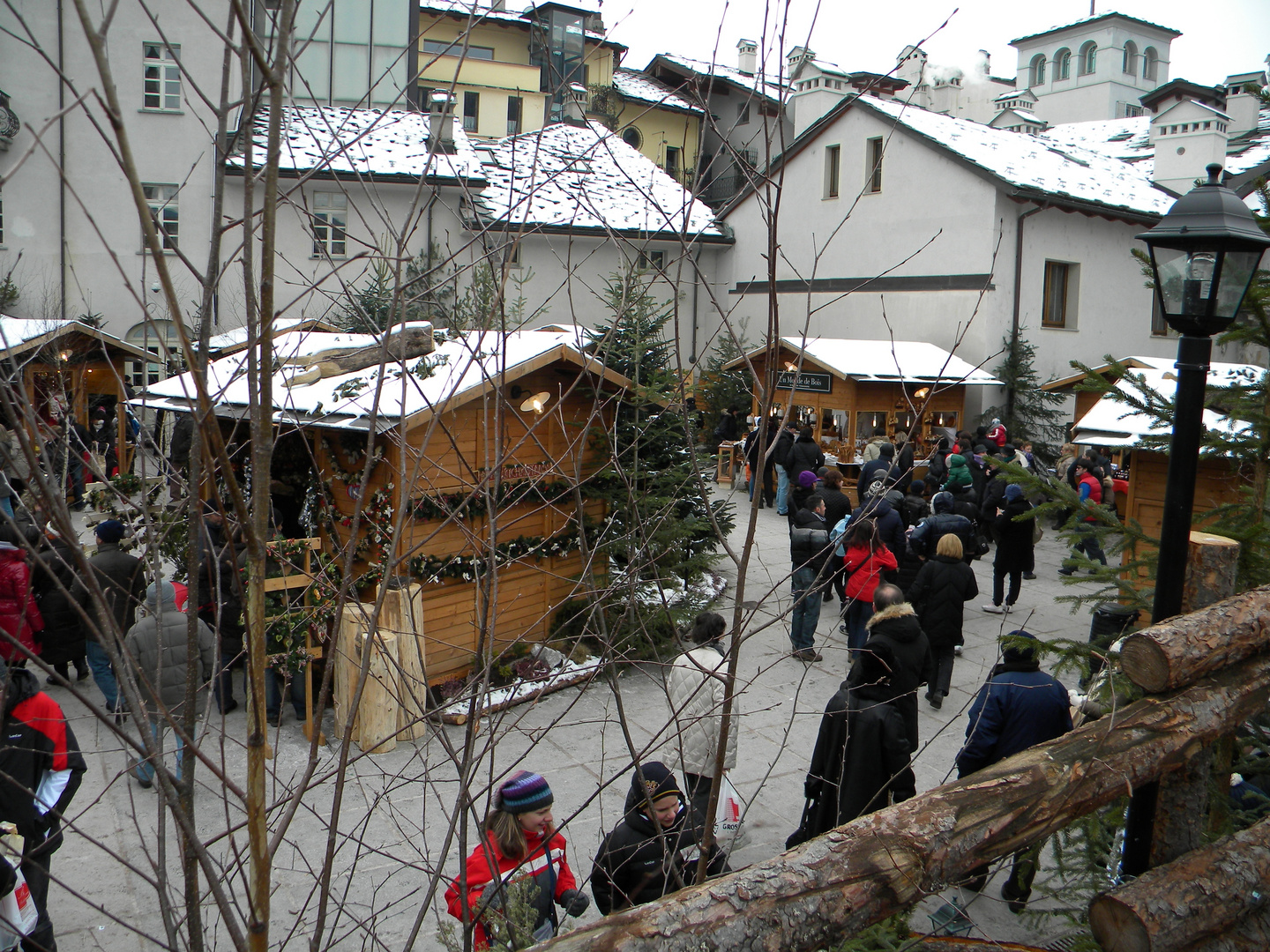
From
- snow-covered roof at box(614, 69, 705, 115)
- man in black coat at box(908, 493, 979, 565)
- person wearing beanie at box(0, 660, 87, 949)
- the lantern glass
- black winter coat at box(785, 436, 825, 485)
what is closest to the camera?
the lantern glass

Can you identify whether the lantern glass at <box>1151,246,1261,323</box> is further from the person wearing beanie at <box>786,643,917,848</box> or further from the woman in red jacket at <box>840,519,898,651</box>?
the woman in red jacket at <box>840,519,898,651</box>

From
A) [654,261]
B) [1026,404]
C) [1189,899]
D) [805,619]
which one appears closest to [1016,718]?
[1189,899]

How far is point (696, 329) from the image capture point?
27953mm

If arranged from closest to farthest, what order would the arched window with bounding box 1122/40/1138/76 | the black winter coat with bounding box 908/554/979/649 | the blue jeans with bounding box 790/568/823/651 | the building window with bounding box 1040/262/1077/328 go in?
the black winter coat with bounding box 908/554/979/649 → the blue jeans with bounding box 790/568/823/651 → the building window with bounding box 1040/262/1077/328 → the arched window with bounding box 1122/40/1138/76

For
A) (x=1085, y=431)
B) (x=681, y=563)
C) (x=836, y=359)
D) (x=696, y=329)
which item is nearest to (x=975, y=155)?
(x=836, y=359)

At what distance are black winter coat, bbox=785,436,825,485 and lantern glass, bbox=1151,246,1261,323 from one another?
1133 centimetres

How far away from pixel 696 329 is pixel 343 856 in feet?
75.7

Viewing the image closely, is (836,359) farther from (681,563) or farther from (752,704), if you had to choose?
(752,704)

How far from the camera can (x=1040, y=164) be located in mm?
23156

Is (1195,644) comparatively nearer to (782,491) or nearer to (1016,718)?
(1016,718)

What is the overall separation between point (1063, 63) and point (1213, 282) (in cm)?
6769

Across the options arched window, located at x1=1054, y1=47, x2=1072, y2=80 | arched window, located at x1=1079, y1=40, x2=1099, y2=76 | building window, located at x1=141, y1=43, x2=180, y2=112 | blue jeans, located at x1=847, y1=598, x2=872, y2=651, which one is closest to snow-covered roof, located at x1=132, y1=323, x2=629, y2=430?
blue jeans, located at x1=847, y1=598, x2=872, y2=651

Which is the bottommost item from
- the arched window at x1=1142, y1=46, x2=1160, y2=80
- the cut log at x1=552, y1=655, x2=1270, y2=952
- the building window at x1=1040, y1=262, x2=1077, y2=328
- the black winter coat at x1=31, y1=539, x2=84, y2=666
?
the black winter coat at x1=31, y1=539, x2=84, y2=666

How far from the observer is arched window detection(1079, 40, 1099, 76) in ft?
196
